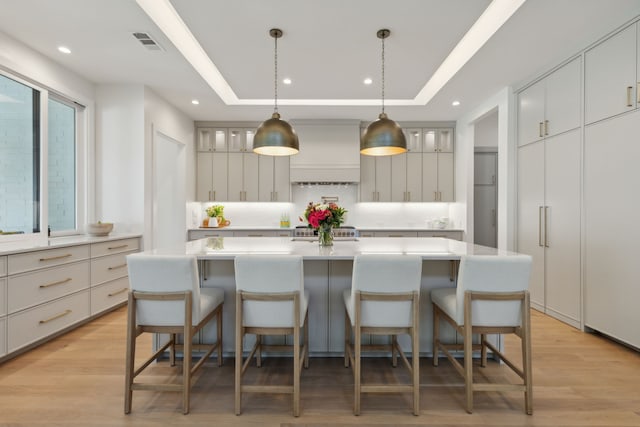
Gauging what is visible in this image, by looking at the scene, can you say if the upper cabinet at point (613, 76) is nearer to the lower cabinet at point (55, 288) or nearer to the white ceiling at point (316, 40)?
the white ceiling at point (316, 40)

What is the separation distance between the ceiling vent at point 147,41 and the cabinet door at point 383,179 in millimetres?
3695

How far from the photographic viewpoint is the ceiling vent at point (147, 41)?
2.87m

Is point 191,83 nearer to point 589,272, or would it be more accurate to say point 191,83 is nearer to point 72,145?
point 72,145

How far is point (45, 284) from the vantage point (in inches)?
107

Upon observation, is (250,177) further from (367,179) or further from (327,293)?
(327,293)

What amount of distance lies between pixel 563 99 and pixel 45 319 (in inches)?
209

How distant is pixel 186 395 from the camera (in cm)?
182

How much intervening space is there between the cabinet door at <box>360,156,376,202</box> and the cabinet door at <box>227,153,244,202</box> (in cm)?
214

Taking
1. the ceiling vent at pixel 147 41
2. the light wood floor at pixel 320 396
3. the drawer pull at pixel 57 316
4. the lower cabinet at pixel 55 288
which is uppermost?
the ceiling vent at pixel 147 41

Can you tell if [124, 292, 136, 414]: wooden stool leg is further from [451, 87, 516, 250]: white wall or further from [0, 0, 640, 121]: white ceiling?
[451, 87, 516, 250]: white wall

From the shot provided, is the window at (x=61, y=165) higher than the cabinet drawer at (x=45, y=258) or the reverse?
higher

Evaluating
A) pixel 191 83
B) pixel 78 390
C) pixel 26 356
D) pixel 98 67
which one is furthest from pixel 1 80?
pixel 78 390

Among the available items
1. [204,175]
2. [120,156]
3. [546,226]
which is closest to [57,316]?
[120,156]

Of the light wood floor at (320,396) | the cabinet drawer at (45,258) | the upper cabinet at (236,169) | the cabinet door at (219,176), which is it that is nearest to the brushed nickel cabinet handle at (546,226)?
the light wood floor at (320,396)
